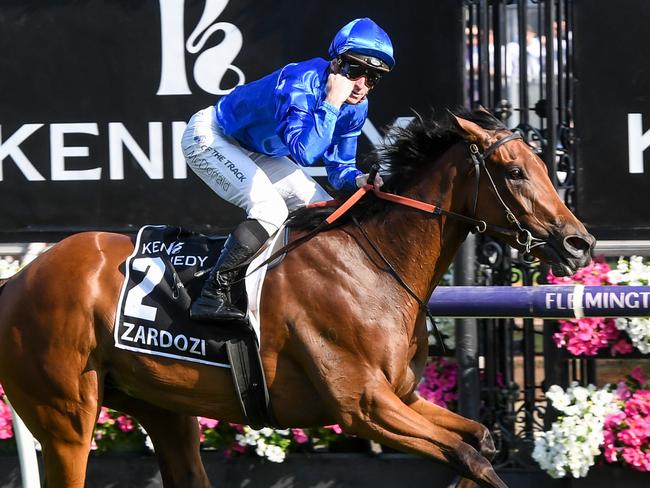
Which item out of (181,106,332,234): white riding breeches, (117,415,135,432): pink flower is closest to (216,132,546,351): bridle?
(181,106,332,234): white riding breeches

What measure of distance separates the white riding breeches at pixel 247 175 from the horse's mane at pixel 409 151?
155mm

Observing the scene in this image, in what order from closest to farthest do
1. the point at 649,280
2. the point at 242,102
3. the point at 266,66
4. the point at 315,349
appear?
the point at 315,349, the point at 242,102, the point at 649,280, the point at 266,66

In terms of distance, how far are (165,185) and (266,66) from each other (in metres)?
0.86

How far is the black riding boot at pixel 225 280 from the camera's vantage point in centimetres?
444

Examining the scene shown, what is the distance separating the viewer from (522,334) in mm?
5875

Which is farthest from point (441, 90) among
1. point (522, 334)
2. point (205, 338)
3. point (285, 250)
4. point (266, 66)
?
point (205, 338)

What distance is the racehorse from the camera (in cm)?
434

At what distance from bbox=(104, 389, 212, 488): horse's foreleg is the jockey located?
2.55ft

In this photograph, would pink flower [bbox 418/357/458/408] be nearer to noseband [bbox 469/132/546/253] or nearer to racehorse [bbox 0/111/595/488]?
racehorse [bbox 0/111/595/488]

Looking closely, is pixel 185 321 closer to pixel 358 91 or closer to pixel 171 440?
pixel 171 440

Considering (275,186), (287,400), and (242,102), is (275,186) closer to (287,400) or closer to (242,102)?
(242,102)

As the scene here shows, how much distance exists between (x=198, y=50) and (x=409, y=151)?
1.98 m

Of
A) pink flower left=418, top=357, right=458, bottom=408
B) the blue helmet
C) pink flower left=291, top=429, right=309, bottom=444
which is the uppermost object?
the blue helmet

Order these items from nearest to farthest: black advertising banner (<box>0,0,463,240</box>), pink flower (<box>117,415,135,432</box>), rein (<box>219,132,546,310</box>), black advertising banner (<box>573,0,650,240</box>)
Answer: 1. rein (<box>219,132,546,310</box>)
2. black advertising banner (<box>573,0,650,240</box>)
3. pink flower (<box>117,415,135,432</box>)
4. black advertising banner (<box>0,0,463,240</box>)
